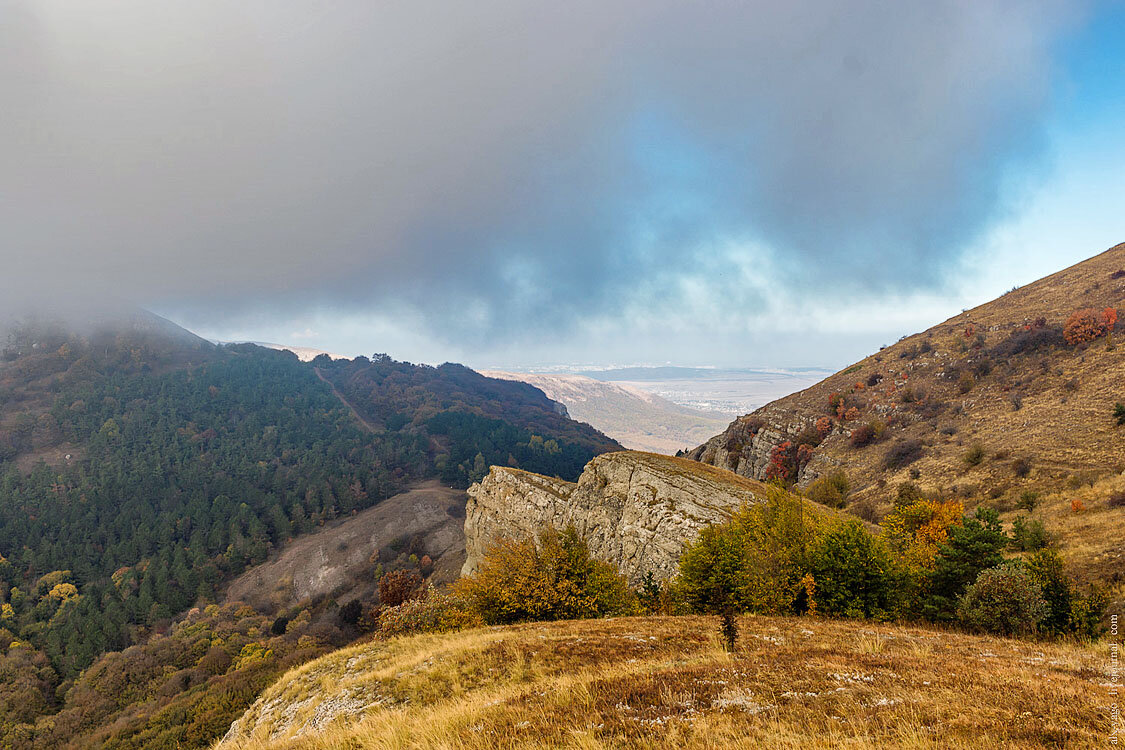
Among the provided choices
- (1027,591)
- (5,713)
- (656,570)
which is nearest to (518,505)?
(656,570)

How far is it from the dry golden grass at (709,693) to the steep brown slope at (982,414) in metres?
23.4

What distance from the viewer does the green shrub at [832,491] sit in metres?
52.0

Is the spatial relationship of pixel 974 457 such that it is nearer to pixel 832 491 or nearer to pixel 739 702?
pixel 832 491

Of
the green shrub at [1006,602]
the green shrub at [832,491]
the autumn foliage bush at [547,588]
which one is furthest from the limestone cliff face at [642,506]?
the green shrub at [832,491]

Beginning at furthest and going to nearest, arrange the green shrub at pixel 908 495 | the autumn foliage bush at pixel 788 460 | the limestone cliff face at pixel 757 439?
the limestone cliff face at pixel 757 439
the autumn foliage bush at pixel 788 460
the green shrub at pixel 908 495

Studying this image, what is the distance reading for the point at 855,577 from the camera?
19.7 metres

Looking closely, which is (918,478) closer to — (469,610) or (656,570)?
(656,570)

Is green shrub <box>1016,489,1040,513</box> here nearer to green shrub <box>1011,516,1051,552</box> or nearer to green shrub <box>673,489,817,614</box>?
green shrub <box>1011,516,1051,552</box>

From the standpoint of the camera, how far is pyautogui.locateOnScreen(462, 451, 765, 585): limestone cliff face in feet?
104

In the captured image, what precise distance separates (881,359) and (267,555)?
171 m

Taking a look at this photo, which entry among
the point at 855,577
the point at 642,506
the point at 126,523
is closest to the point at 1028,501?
the point at 855,577

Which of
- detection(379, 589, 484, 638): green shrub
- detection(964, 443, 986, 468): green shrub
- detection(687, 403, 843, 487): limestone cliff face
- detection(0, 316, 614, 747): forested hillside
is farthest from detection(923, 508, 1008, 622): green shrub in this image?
detection(0, 316, 614, 747): forested hillside

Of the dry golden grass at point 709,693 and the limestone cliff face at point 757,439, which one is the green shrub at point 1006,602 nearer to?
the dry golden grass at point 709,693

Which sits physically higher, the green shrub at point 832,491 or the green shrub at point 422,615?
the green shrub at point 832,491
